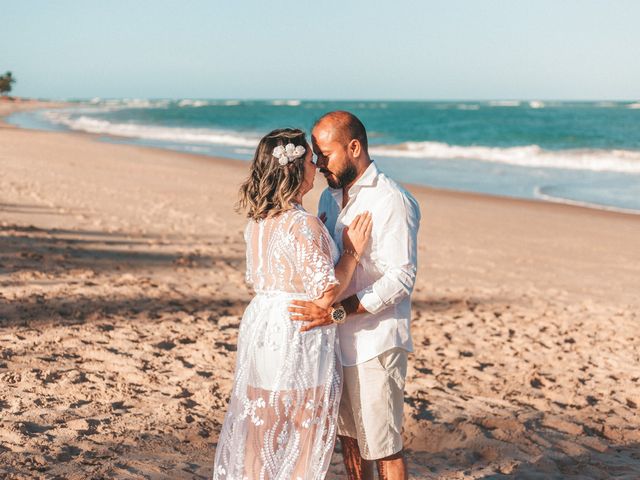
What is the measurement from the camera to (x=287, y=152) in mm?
2812

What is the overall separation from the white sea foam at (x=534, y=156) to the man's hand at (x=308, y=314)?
25451 millimetres

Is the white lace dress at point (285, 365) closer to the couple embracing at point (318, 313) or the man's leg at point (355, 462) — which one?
the couple embracing at point (318, 313)

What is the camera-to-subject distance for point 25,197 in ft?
43.0

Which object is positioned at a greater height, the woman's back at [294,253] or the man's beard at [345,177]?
the man's beard at [345,177]

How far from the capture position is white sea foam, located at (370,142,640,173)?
28.2 meters

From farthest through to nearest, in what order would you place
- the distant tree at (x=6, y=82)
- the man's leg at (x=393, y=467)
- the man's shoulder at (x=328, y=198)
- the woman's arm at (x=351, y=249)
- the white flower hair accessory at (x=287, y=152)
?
the distant tree at (x=6, y=82), the man's shoulder at (x=328, y=198), the man's leg at (x=393, y=467), the woman's arm at (x=351, y=249), the white flower hair accessory at (x=287, y=152)

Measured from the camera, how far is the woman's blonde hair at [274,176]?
9.29 feet

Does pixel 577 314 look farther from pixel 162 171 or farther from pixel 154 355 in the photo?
pixel 162 171

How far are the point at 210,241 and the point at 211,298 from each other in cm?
287

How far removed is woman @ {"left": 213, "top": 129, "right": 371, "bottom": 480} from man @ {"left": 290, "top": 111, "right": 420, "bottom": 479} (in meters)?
0.09

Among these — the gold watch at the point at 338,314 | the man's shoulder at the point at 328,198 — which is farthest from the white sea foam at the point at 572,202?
the gold watch at the point at 338,314

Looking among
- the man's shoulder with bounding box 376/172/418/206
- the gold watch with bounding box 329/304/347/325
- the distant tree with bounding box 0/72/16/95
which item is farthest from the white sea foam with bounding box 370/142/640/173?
the distant tree with bounding box 0/72/16/95

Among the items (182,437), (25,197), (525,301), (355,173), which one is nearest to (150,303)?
(182,437)

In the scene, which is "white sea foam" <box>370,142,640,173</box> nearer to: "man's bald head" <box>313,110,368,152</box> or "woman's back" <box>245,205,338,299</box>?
"man's bald head" <box>313,110,368,152</box>
